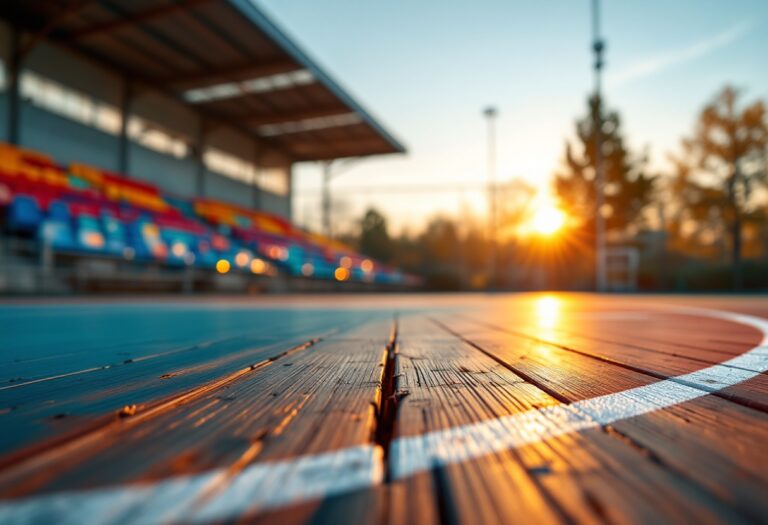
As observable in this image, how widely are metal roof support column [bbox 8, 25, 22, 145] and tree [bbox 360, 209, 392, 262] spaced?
37.8 ft

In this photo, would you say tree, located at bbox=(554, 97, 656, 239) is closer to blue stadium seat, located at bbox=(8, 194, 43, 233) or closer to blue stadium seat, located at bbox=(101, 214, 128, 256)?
blue stadium seat, located at bbox=(101, 214, 128, 256)

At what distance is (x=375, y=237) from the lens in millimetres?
20828

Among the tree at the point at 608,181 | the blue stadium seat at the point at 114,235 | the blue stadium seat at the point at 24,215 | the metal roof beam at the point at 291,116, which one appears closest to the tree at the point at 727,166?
the tree at the point at 608,181

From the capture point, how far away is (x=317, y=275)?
13.6 metres

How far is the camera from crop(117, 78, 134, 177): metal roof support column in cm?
1203

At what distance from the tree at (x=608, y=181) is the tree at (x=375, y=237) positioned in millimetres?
7459

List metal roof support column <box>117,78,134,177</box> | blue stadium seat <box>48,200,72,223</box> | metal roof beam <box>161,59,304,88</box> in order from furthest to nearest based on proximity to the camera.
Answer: metal roof support column <box>117,78,134,177</box>, metal roof beam <box>161,59,304,88</box>, blue stadium seat <box>48,200,72,223</box>

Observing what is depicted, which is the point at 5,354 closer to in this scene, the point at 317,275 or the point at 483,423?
the point at 483,423

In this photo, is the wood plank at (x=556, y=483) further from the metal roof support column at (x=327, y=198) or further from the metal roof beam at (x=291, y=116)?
the metal roof support column at (x=327, y=198)

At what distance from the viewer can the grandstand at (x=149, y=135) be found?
8.29 metres

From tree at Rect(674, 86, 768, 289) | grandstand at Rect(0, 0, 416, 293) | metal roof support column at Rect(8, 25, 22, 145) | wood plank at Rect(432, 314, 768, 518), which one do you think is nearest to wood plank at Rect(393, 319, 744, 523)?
wood plank at Rect(432, 314, 768, 518)

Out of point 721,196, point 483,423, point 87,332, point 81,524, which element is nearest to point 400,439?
point 483,423

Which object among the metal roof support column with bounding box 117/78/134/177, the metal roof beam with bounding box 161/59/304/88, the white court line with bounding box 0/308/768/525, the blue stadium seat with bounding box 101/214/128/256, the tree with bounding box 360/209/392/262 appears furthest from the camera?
the tree with bounding box 360/209/392/262

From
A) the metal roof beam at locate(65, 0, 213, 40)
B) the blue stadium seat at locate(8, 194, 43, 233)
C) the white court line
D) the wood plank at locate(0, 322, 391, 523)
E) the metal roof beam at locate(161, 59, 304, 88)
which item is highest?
the metal roof beam at locate(65, 0, 213, 40)
